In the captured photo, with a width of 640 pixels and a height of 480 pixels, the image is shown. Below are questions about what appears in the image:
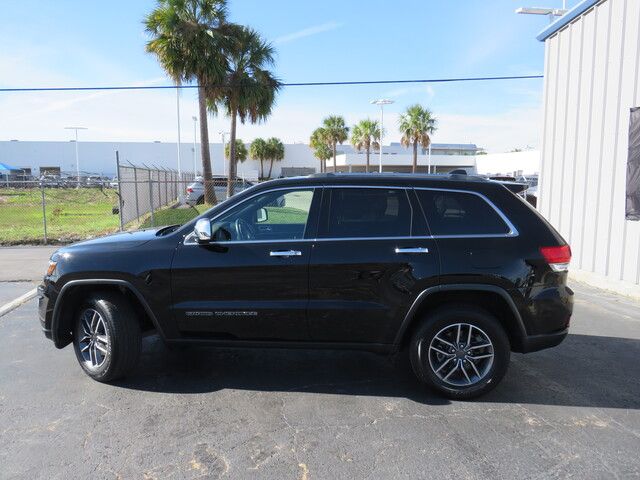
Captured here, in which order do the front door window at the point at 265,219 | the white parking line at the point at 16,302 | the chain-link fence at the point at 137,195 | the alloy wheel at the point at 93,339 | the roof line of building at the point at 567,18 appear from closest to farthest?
the front door window at the point at 265,219
the alloy wheel at the point at 93,339
the white parking line at the point at 16,302
the roof line of building at the point at 567,18
the chain-link fence at the point at 137,195

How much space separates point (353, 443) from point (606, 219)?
274 inches

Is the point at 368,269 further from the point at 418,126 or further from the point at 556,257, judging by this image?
the point at 418,126

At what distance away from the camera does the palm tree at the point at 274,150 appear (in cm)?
6781

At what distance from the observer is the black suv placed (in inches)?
159

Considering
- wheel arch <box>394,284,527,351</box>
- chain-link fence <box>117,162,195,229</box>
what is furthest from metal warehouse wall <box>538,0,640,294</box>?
chain-link fence <box>117,162,195,229</box>

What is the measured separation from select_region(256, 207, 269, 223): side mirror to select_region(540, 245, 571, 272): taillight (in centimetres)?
232

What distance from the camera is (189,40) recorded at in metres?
21.9

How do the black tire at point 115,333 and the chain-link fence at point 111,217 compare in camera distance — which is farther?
the chain-link fence at point 111,217

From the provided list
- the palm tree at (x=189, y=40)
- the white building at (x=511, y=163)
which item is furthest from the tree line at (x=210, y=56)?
the white building at (x=511, y=163)

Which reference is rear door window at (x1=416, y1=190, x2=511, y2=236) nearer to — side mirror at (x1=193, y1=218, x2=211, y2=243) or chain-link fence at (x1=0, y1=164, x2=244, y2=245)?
side mirror at (x1=193, y1=218, x2=211, y2=243)

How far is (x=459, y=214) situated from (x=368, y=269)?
0.88 meters

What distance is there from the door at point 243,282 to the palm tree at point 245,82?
68.4 feet

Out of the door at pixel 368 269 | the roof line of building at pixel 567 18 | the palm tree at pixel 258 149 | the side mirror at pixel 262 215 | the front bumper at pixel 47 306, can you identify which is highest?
the palm tree at pixel 258 149

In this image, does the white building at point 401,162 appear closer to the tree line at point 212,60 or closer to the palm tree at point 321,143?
the palm tree at point 321,143
